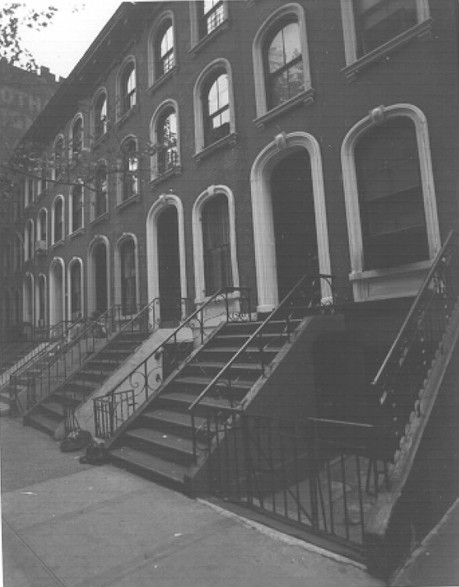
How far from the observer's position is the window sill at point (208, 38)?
9000mm

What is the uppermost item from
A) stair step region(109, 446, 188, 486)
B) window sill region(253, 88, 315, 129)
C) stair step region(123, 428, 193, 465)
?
window sill region(253, 88, 315, 129)

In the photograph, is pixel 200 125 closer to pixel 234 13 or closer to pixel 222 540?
pixel 234 13

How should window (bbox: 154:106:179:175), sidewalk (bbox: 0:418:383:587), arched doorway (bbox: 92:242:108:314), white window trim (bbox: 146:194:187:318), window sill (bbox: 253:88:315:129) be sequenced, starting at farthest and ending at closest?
arched doorway (bbox: 92:242:108:314) → window (bbox: 154:106:179:175) → white window trim (bbox: 146:194:187:318) → window sill (bbox: 253:88:315:129) → sidewalk (bbox: 0:418:383:587)

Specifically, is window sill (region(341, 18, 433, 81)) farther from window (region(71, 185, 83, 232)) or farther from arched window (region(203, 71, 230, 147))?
window (region(71, 185, 83, 232))

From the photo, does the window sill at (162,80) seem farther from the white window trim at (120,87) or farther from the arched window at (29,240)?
the arched window at (29,240)

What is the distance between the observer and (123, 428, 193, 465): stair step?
4836mm

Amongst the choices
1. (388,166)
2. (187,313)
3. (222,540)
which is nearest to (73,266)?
(187,313)

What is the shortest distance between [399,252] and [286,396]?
2769 mm

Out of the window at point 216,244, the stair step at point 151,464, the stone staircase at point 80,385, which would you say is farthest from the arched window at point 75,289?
the stair step at point 151,464

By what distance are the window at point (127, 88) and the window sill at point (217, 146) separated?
13.6 ft

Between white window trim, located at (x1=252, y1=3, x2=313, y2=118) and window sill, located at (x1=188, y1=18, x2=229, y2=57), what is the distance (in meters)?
1.23

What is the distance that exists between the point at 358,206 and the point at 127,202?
765cm

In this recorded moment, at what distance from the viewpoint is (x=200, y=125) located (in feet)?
32.1

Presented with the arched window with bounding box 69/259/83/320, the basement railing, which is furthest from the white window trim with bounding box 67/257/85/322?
the basement railing
